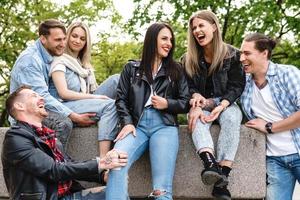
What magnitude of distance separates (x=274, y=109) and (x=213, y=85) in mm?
634

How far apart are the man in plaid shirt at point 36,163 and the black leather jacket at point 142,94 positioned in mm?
648

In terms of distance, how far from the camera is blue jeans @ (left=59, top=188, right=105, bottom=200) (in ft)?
12.7

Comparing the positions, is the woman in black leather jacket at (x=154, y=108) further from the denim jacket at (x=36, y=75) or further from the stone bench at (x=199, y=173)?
the denim jacket at (x=36, y=75)

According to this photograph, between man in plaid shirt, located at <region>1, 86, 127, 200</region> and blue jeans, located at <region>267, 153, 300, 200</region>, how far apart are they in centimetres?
144

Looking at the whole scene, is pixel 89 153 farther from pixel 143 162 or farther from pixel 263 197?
pixel 263 197

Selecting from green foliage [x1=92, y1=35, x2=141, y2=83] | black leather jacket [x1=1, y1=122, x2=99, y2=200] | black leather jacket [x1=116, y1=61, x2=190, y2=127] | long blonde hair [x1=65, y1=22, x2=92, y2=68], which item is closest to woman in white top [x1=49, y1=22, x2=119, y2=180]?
long blonde hair [x1=65, y1=22, x2=92, y2=68]

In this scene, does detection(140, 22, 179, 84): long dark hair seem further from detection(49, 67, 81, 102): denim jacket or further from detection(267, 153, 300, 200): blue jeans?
detection(267, 153, 300, 200): blue jeans

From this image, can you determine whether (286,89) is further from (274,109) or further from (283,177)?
(283,177)

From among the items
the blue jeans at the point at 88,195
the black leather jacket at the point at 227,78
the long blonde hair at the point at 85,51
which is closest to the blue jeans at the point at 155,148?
the blue jeans at the point at 88,195

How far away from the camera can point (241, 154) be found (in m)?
4.60

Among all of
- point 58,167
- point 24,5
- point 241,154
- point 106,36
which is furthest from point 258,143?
point 106,36

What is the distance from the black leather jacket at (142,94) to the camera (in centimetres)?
439

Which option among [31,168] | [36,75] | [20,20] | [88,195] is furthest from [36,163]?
[20,20]

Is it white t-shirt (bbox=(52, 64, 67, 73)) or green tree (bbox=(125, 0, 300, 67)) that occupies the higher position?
green tree (bbox=(125, 0, 300, 67))
